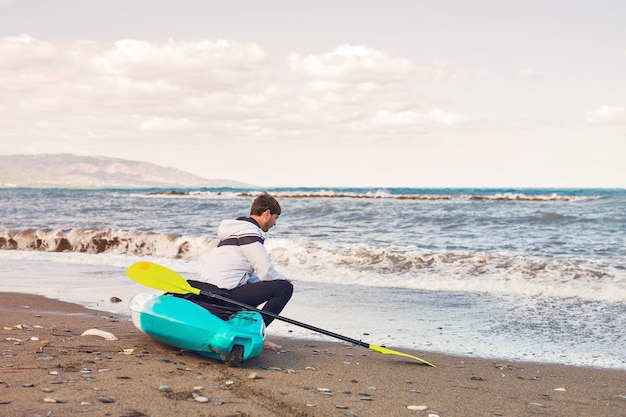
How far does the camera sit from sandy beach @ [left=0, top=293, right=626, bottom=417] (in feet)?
12.4

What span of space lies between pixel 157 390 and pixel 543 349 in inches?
152

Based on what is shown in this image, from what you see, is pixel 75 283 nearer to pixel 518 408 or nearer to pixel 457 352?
pixel 457 352

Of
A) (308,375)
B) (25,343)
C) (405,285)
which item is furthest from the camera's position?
(405,285)

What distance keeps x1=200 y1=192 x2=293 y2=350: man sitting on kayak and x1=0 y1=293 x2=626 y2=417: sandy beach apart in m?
0.55

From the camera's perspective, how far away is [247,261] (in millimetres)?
5418

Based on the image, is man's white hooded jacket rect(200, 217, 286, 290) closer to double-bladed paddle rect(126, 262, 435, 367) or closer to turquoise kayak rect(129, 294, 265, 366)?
double-bladed paddle rect(126, 262, 435, 367)

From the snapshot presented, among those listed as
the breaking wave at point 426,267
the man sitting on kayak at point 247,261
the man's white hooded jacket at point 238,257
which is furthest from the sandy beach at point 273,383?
the breaking wave at point 426,267

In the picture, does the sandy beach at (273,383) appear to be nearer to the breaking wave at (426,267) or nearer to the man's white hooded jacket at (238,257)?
the man's white hooded jacket at (238,257)

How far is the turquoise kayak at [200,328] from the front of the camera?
15.9 ft

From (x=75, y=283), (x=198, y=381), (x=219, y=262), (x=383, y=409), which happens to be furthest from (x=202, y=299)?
(x=75, y=283)

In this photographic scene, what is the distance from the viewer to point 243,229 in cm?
528

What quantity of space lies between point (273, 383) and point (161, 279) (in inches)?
58.9

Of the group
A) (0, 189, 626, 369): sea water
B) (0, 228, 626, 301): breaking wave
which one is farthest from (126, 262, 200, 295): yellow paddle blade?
(0, 228, 626, 301): breaking wave

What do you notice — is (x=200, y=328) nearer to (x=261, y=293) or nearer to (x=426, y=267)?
(x=261, y=293)
